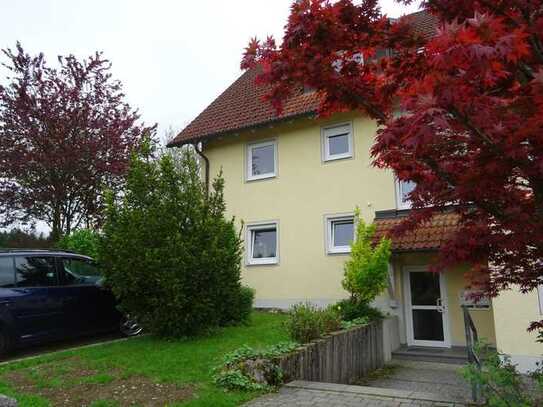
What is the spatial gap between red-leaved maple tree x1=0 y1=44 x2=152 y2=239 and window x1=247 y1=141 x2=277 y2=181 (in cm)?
463

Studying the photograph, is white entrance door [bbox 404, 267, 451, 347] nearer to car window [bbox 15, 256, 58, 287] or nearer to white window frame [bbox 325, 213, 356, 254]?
white window frame [bbox 325, 213, 356, 254]

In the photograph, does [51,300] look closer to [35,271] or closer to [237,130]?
[35,271]

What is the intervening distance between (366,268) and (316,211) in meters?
3.63

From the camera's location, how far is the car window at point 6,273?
7.83 m

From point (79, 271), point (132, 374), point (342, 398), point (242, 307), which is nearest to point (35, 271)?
point (79, 271)

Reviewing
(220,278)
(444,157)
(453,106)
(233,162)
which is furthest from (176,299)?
(233,162)

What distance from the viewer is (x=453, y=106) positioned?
2568mm

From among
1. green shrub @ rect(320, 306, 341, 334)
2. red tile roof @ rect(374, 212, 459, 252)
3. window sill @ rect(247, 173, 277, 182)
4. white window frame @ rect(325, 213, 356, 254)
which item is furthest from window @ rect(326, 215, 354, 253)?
green shrub @ rect(320, 306, 341, 334)

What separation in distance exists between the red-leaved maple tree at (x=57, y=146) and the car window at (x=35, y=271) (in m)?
7.38

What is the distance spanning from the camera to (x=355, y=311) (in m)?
10.4

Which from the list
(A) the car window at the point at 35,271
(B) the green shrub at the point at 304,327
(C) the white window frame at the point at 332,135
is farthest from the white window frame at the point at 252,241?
(A) the car window at the point at 35,271

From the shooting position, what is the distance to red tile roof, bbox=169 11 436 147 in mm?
13969

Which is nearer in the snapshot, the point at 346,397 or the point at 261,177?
the point at 346,397

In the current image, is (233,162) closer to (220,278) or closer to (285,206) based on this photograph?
(285,206)
